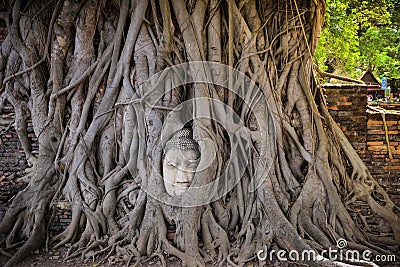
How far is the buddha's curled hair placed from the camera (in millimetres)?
3125

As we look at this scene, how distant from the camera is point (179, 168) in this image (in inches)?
123

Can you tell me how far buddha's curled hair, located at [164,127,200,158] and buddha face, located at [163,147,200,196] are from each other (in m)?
0.02

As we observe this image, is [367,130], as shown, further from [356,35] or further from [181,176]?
[356,35]

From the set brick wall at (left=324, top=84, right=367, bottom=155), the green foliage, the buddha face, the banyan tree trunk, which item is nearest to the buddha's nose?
the buddha face

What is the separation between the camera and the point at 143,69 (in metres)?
3.35

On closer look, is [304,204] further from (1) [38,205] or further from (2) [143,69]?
(1) [38,205]

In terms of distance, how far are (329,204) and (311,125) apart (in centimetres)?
75

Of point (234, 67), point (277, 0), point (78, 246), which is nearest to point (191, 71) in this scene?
point (234, 67)

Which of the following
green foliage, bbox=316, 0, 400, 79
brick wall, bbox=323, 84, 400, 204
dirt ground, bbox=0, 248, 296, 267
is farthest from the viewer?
green foliage, bbox=316, 0, 400, 79

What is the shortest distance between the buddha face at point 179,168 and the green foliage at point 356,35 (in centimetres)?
491

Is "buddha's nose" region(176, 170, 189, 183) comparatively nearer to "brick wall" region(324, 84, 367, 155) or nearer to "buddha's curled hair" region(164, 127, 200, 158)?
"buddha's curled hair" region(164, 127, 200, 158)

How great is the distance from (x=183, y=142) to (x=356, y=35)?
9.77 metres

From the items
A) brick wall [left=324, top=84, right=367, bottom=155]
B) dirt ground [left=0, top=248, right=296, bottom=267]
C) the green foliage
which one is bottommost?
dirt ground [left=0, top=248, right=296, bottom=267]

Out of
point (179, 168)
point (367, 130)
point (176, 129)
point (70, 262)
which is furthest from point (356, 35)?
point (70, 262)
